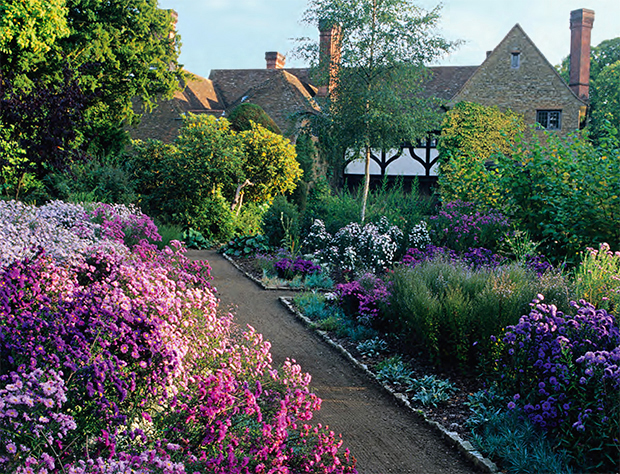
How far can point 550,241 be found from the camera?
8289 mm

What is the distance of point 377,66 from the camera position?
13.5m

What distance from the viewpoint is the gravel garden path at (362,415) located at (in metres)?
3.63

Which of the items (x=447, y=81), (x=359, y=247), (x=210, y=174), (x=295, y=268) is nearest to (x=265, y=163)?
(x=210, y=174)

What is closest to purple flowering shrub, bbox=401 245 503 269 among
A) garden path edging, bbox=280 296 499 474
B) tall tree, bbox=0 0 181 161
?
garden path edging, bbox=280 296 499 474

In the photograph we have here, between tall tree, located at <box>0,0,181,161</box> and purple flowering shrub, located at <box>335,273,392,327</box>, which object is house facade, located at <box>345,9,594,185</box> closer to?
tall tree, located at <box>0,0,181,161</box>

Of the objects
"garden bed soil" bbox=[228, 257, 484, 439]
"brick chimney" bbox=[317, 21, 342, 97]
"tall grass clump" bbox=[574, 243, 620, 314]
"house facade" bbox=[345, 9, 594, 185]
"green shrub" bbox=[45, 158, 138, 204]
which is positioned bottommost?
"garden bed soil" bbox=[228, 257, 484, 439]

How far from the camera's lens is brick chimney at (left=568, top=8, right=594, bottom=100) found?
2564 cm

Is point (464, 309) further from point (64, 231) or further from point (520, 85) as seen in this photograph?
point (520, 85)

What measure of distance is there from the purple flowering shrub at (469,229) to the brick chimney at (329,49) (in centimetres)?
529

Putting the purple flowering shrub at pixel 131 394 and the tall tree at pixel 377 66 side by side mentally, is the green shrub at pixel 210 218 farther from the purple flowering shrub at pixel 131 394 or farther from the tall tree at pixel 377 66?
the purple flowering shrub at pixel 131 394

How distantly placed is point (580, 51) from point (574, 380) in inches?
1082

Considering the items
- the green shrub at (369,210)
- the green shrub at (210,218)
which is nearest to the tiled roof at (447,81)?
the green shrub at (369,210)

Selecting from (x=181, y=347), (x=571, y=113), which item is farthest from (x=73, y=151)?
(x=571, y=113)

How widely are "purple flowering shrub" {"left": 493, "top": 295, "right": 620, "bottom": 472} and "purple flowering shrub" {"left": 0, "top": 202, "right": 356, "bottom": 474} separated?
4.53 feet
